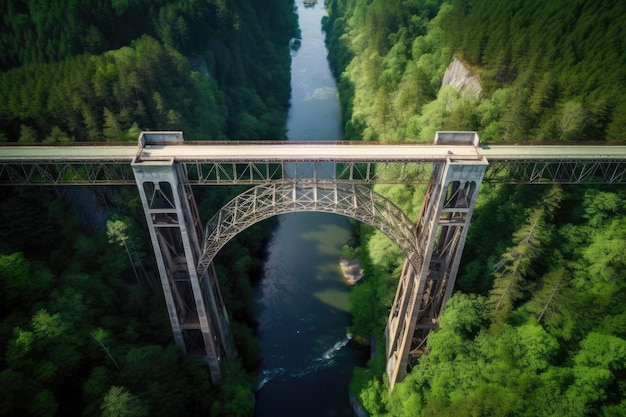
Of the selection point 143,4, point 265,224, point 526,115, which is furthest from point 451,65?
point 143,4

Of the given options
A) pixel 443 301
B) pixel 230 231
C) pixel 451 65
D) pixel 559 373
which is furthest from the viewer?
pixel 451 65

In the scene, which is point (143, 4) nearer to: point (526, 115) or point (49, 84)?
point (49, 84)

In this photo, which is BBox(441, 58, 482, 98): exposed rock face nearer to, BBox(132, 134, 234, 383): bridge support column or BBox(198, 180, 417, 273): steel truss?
BBox(198, 180, 417, 273): steel truss

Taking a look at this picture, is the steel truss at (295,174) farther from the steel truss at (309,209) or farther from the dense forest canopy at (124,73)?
the dense forest canopy at (124,73)

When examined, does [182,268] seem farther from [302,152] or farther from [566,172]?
[566,172]

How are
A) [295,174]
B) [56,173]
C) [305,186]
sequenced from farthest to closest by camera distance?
1. [56,173]
2. [305,186]
3. [295,174]

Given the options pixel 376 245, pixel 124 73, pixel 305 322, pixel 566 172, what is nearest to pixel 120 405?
pixel 305 322
